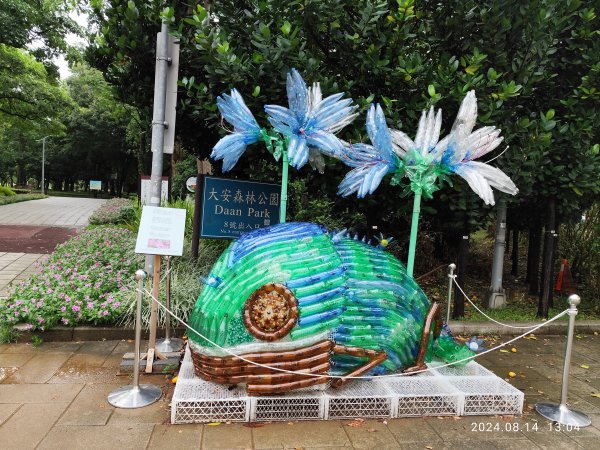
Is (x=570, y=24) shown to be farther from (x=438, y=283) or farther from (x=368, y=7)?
(x=438, y=283)

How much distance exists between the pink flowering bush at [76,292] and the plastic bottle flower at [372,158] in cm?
341

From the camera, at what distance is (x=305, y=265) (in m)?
3.65

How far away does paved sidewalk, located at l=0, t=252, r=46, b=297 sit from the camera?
24.6 ft

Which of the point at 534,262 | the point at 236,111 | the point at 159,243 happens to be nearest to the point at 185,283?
the point at 159,243

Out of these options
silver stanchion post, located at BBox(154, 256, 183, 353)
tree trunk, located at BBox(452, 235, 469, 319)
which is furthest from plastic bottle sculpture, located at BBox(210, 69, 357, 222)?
A: tree trunk, located at BBox(452, 235, 469, 319)

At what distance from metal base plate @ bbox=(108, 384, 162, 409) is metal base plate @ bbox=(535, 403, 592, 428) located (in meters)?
3.51

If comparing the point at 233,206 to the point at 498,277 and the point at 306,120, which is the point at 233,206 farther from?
the point at 498,277

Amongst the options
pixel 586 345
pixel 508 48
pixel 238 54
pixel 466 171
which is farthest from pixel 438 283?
pixel 238 54

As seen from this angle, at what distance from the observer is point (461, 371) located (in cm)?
431

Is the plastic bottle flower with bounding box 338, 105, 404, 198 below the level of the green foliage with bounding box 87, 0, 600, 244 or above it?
below

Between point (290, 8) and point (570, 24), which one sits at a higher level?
point (570, 24)

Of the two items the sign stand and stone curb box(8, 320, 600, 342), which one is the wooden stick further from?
stone curb box(8, 320, 600, 342)

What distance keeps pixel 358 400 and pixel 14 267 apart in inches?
306

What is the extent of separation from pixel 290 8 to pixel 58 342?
4856 mm
